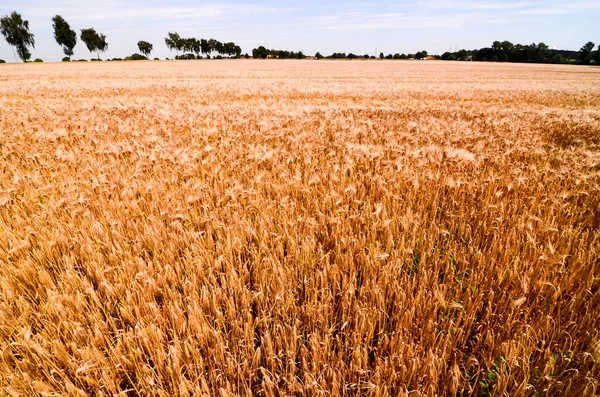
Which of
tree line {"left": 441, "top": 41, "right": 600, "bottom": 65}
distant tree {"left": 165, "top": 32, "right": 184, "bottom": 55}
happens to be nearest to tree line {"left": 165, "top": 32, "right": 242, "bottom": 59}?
distant tree {"left": 165, "top": 32, "right": 184, "bottom": 55}

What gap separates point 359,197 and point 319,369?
1.79 meters

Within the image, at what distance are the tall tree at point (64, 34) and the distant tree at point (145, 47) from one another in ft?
72.2

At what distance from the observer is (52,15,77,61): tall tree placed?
8875 centimetres

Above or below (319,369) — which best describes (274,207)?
above

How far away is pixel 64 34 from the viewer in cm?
8888

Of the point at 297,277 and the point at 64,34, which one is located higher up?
the point at 64,34

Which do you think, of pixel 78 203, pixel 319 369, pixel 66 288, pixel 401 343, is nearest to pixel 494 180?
pixel 401 343

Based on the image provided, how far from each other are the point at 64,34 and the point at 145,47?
25.8 m

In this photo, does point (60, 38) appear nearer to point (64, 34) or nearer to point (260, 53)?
point (64, 34)

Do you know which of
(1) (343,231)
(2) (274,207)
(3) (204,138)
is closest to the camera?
(1) (343,231)

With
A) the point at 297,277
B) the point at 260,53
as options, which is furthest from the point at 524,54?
the point at 297,277

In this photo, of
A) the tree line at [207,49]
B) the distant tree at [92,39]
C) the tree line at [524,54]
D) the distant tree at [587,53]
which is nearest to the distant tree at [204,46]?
the tree line at [207,49]

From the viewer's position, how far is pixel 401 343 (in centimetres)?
128

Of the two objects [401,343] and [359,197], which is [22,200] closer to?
[359,197]
